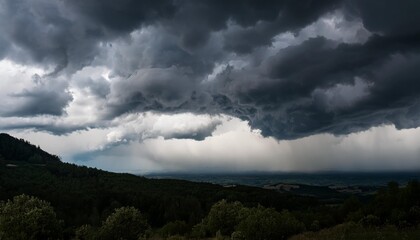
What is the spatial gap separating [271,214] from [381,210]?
33.1 metres

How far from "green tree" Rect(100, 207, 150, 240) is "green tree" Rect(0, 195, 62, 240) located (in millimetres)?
6771

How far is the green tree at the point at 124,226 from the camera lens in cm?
5219

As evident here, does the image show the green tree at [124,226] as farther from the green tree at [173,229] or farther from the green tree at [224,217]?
Answer: the green tree at [173,229]

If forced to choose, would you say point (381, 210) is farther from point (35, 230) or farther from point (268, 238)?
point (35, 230)

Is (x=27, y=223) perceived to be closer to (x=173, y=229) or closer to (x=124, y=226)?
(x=124, y=226)

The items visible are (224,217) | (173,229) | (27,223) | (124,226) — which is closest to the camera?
(27,223)

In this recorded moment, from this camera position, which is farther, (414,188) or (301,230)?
(414,188)

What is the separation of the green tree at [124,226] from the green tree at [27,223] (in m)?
6.77

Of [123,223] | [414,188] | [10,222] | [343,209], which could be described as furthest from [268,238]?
[343,209]

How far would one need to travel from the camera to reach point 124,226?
5247 cm

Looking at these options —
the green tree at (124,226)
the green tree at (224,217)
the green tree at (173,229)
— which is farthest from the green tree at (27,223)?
the green tree at (173,229)

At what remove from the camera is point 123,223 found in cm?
5281

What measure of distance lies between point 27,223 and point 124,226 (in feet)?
37.2

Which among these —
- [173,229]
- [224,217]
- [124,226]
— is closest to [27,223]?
[124,226]
